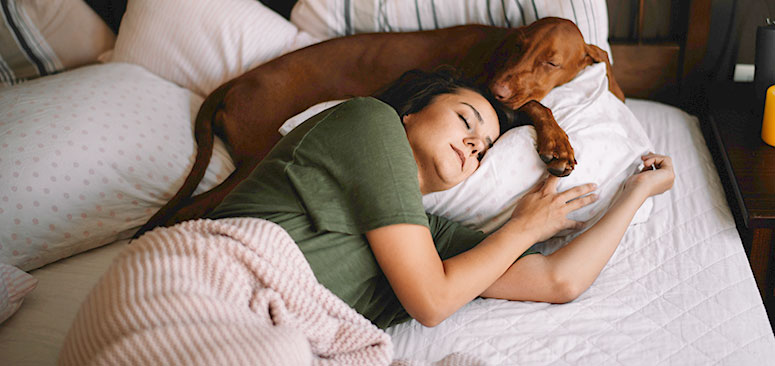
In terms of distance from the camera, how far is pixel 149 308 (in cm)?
88

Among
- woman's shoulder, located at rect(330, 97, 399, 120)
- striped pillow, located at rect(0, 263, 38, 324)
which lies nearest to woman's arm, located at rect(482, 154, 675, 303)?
woman's shoulder, located at rect(330, 97, 399, 120)

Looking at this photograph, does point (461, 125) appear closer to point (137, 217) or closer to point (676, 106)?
point (137, 217)

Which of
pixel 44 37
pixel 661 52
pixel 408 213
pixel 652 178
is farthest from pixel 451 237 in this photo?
pixel 44 37

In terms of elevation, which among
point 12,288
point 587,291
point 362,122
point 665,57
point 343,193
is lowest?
point 587,291

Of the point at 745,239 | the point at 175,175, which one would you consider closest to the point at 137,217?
the point at 175,175

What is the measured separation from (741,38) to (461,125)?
133 centimetres

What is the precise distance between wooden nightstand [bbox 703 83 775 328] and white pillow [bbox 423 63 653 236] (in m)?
0.24

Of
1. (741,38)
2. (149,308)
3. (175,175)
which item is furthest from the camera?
(741,38)

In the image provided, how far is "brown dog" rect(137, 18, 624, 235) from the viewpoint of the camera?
1617 millimetres

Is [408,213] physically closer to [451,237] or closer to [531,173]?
[451,237]

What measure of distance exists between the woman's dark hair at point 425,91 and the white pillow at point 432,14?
1.29 feet

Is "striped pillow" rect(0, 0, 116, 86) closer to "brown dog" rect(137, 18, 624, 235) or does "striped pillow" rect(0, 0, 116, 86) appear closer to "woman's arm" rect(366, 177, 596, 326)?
"brown dog" rect(137, 18, 624, 235)

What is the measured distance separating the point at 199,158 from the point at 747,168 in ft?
5.16

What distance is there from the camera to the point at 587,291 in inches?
51.1
